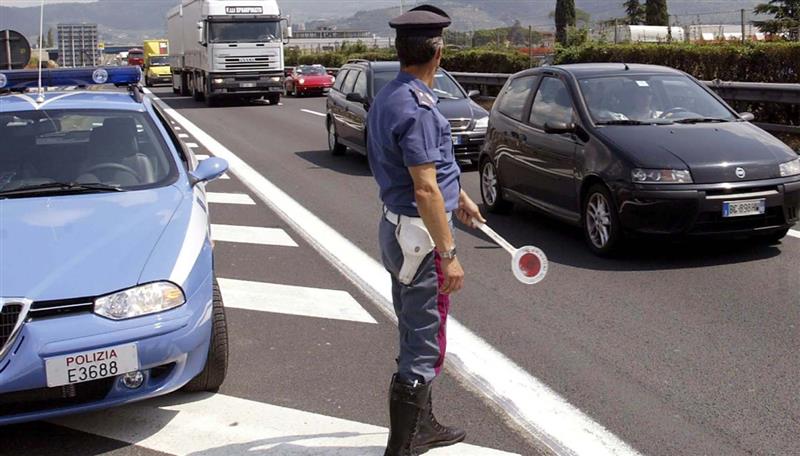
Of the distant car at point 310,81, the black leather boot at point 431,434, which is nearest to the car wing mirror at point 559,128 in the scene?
the black leather boot at point 431,434

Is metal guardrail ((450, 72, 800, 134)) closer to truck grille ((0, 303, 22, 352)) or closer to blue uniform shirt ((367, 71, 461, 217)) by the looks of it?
blue uniform shirt ((367, 71, 461, 217))

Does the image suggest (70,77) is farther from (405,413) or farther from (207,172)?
(405,413)

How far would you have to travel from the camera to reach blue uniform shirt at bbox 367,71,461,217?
12.4ft

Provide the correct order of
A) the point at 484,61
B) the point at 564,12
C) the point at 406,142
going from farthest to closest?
the point at 564,12
the point at 484,61
the point at 406,142

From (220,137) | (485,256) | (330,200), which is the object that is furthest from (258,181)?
(220,137)

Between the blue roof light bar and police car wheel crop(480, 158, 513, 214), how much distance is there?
13.5 feet

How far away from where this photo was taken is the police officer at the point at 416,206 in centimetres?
379

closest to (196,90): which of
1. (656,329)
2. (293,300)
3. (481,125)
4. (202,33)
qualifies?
(202,33)

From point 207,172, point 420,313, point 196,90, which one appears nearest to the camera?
point 420,313

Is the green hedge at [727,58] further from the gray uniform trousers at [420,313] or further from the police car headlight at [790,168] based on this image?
the gray uniform trousers at [420,313]

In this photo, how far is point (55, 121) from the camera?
20.2ft

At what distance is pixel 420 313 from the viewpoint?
13.2 feet

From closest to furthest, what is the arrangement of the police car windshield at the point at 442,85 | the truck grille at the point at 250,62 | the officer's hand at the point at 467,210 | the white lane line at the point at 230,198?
the officer's hand at the point at 467,210 → the white lane line at the point at 230,198 → the police car windshield at the point at 442,85 → the truck grille at the point at 250,62

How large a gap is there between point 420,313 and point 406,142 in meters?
0.72
